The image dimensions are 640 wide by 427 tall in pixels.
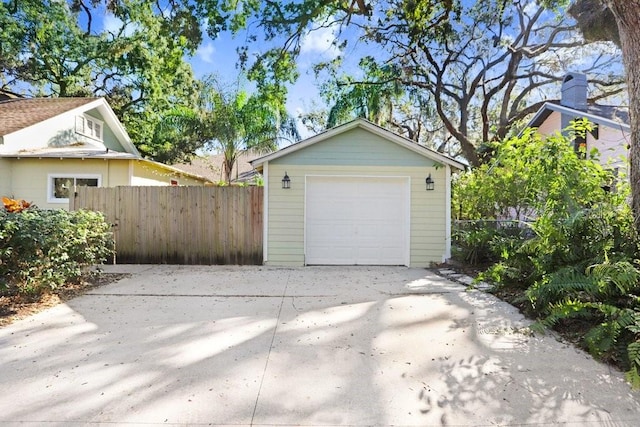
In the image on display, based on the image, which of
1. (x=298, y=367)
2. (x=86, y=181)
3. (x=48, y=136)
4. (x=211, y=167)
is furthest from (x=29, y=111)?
(x=298, y=367)

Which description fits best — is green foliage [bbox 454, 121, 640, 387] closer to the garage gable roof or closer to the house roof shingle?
the garage gable roof

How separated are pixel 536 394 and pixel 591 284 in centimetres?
158

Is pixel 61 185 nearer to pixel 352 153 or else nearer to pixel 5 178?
pixel 5 178

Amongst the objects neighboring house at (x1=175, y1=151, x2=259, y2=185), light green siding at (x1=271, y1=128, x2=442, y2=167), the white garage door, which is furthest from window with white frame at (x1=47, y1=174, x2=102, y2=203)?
neighboring house at (x1=175, y1=151, x2=259, y2=185)

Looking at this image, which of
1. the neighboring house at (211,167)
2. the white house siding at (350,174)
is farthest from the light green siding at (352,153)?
the neighboring house at (211,167)

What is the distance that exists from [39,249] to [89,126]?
11.1 metres

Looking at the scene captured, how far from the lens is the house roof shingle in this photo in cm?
1111

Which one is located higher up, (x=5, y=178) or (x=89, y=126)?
(x=89, y=126)

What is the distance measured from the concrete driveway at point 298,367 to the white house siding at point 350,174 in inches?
114

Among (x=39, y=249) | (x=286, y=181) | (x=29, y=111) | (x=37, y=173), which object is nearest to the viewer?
(x=39, y=249)

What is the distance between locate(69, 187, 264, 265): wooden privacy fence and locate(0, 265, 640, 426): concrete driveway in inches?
115

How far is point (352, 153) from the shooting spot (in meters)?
7.73

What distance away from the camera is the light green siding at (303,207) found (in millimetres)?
7711

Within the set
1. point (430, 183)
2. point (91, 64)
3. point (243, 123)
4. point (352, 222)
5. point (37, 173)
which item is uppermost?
point (91, 64)
